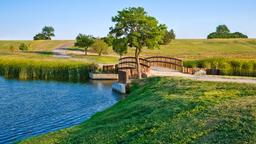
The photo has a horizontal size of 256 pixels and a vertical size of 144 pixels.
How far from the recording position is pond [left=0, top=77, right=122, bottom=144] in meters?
28.8

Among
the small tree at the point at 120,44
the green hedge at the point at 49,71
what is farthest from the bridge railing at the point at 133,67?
the green hedge at the point at 49,71

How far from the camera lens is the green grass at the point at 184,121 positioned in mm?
17191

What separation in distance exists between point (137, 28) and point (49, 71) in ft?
74.7

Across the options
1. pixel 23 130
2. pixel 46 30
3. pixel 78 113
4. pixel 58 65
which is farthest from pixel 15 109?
pixel 46 30

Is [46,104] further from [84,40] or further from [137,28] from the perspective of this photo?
[84,40]

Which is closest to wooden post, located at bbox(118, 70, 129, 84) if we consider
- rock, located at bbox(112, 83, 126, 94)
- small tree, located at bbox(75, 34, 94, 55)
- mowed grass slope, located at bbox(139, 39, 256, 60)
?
rock, located at bbox(112, 83, 126, 94)

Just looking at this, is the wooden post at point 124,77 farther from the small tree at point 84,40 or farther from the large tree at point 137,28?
Result: the small tree at point 84,40

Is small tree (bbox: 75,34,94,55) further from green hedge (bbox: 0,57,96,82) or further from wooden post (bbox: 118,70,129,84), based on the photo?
wooden post (bbox: 118,70,129,84)

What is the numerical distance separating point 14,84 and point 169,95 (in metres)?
37.3

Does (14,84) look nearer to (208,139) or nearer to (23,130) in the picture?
(23,130)

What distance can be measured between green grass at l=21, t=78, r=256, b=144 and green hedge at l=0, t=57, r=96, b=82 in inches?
1669

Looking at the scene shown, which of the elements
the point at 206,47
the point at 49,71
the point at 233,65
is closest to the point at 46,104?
the point at 49,71

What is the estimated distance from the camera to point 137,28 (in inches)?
2066

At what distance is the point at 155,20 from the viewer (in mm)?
53375
